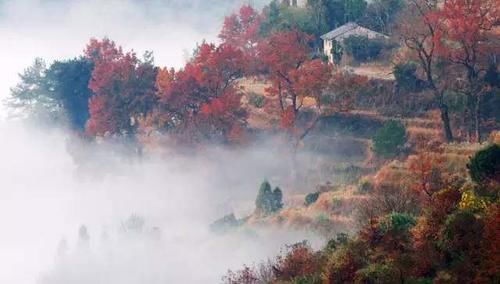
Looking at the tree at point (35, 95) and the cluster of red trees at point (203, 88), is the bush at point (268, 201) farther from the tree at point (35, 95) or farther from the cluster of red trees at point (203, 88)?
the tree at point (35, 95)

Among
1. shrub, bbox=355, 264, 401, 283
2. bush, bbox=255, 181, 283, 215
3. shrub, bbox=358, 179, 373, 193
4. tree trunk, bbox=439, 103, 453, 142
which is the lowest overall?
bush, bbox=255, 181, 283, 215

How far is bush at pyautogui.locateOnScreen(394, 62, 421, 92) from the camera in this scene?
204ft

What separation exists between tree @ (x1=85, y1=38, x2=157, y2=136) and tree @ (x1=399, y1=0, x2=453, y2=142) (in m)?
18.7

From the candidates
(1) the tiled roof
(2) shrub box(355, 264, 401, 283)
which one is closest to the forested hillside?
(1) the tiled roof

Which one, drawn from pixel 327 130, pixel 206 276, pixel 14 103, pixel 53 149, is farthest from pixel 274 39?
pixel 14 103

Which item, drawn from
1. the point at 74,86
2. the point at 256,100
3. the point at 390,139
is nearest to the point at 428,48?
the point at 390,139

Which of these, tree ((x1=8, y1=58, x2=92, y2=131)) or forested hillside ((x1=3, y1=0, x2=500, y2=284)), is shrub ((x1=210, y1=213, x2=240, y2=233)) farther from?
tree ((x1=8, y1=58, x2=92, y2=131))

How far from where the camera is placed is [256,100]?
7050 cm

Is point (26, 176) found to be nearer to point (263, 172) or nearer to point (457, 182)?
point (263, 172)

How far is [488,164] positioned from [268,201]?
17.8 meters

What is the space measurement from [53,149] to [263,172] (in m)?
27.6

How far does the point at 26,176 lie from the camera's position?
8362cm

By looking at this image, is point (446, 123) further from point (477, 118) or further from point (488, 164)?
point (488, 164)

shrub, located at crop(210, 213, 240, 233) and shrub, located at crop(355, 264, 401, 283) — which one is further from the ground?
shrub, located at crop(355, 264, 401, 283)
